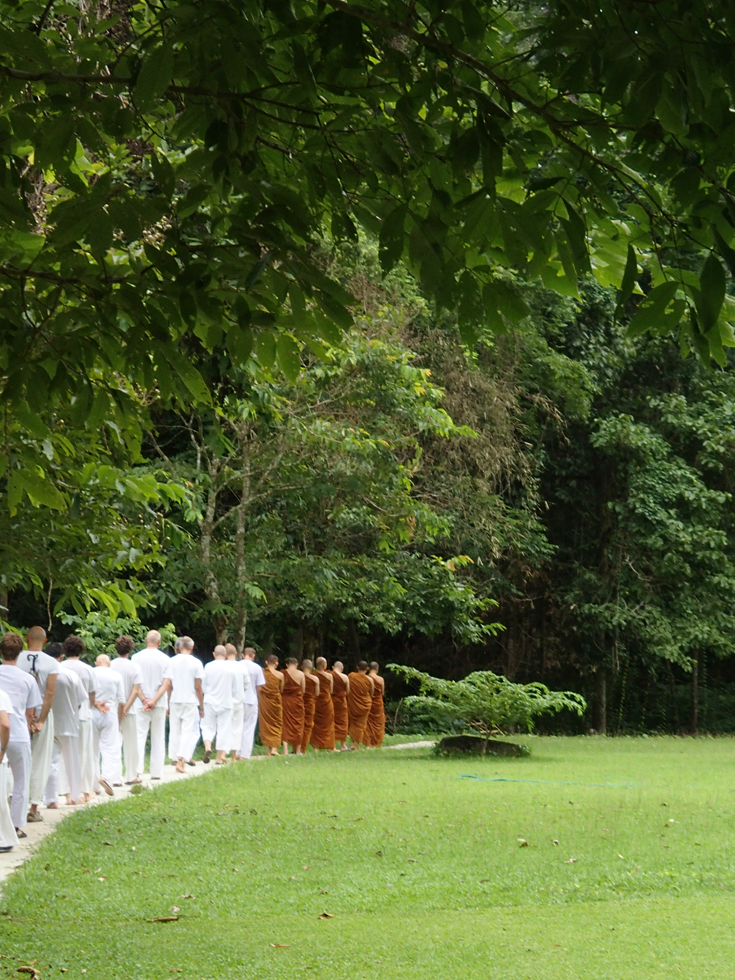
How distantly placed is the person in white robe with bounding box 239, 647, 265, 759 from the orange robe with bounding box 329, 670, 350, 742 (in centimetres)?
217

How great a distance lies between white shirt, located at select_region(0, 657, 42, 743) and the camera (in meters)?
9.62

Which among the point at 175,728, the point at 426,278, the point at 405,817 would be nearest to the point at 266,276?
the point at 426,278

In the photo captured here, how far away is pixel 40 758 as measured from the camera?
11445mm

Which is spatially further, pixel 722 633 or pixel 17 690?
pixel 722 633

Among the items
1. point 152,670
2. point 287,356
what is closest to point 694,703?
point 152,670

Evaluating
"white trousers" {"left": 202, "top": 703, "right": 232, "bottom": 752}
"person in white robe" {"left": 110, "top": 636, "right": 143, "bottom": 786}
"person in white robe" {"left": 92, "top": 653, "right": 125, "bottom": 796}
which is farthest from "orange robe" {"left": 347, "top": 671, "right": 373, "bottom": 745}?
"person in white robe" {"left": 92, "top": 653, "right": 125, "bottom": 796}

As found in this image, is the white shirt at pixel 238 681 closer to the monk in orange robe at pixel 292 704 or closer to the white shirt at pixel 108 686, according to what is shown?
the monk in orange robe at pixel 292 704

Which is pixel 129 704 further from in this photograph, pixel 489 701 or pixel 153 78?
pixel 153 78

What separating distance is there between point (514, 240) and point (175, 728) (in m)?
14.6

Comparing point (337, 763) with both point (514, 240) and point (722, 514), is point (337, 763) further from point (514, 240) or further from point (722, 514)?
point (514, 240)

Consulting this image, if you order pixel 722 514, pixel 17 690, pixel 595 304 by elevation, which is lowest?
pixel 17 690

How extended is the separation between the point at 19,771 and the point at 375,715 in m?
12.4

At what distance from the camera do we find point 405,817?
37.4 feet

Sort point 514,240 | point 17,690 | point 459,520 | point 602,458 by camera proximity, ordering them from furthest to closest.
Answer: point 602,458 → point 459,520 → point 17,690 → point 514,240
